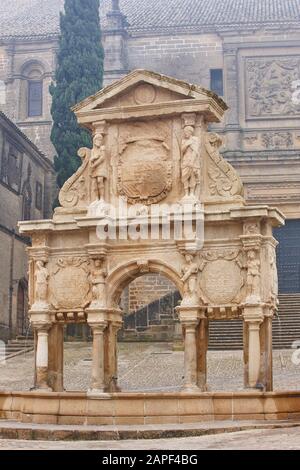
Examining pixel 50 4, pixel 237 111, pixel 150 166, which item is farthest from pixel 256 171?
pixel 150 166

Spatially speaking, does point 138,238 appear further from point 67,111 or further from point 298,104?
point 298,104

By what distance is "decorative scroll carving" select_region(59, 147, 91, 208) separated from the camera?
16656mm

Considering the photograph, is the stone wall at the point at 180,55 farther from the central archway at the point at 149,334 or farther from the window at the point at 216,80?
the central archway at the point at 149,334

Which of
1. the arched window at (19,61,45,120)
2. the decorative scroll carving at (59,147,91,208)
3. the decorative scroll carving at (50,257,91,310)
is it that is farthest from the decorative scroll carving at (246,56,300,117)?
the decorative scroll carving at (50,257,91,310)

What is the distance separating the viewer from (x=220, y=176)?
1605 cm

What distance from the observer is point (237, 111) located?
3881 cm

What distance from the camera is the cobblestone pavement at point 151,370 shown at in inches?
840

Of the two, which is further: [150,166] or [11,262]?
[11,262]

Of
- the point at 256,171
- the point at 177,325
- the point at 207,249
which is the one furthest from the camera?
the point at 256,171

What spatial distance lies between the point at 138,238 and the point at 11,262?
62.7ft

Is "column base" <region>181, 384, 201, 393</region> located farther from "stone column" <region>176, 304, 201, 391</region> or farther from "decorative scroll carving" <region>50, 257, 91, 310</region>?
"decorative scroll carving" <region>50, 257, 91, 310</region>

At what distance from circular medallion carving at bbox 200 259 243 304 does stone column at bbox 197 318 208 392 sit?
501 millimetres

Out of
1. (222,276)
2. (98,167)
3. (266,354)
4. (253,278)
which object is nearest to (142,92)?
(98,167)

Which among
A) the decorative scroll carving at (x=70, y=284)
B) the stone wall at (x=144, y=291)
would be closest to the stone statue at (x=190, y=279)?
the decorative scroll carving at (x=70, y=284)
